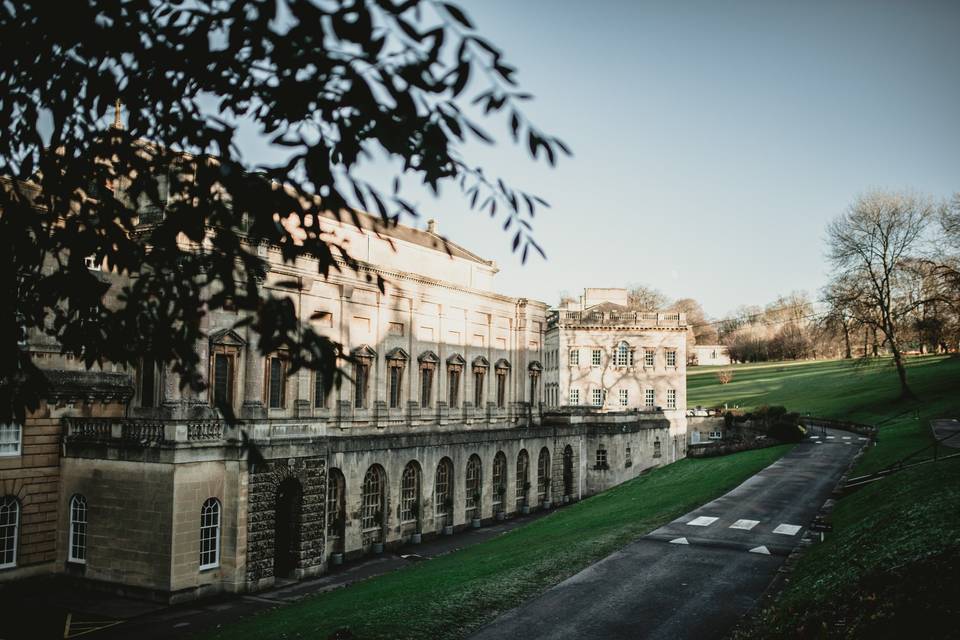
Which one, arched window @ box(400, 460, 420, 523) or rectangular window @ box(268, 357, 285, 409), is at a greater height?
rectangular window @ box(268, 357, 285, 409)

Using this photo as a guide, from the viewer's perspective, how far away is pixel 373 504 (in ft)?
110

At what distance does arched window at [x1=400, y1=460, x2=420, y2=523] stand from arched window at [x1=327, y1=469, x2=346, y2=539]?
468cm

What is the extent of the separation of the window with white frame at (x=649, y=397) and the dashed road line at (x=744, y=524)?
45448mm

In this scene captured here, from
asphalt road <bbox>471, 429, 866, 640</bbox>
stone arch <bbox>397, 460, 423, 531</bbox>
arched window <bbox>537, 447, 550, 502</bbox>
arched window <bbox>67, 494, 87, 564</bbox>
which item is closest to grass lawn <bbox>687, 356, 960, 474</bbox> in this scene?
asphalt road <bbox>471, 429, 866, 640</bbox>

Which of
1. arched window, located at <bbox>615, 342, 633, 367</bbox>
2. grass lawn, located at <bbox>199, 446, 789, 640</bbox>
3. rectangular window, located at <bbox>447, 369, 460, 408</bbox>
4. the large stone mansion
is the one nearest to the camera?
grass lawn, located at <bbox>199, 446, 789, 640</bbox>

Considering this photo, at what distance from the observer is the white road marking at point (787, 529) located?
22.2m

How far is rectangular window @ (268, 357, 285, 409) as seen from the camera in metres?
31.4

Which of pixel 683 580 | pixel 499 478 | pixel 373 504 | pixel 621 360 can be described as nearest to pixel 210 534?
pixel 373 504

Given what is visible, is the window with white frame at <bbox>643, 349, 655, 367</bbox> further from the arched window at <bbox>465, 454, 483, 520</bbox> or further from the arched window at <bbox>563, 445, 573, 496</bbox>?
the arched window at <bbox>465, 454, 483, 520</bbox>

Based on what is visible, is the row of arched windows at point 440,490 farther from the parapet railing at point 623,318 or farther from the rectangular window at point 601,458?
the parapet railing at point 623,318

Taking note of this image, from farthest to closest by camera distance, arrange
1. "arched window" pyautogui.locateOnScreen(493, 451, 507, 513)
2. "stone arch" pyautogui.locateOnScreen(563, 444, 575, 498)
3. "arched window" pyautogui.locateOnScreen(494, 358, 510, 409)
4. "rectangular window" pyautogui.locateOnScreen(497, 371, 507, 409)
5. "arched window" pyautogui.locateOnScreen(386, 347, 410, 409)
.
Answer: "stone arch" pyautogui.locateOnScreen(563, 444, 575, 498) → "rectangular window" pyautogui.locateOnScreen(497, 371, 507, 409) → "arched window" pyautogui.locateOnScreen(494, 358, 510, 409) → "arched window" pyautogui.locateOnScreen(493, 451, 507, 513) → "arched window" pyautogui.locateOnScreen(386, 347, 410, 409)

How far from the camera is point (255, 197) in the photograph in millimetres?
6605

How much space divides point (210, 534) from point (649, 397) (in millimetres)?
50502

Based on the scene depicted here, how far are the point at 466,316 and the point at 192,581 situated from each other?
2389 cm
